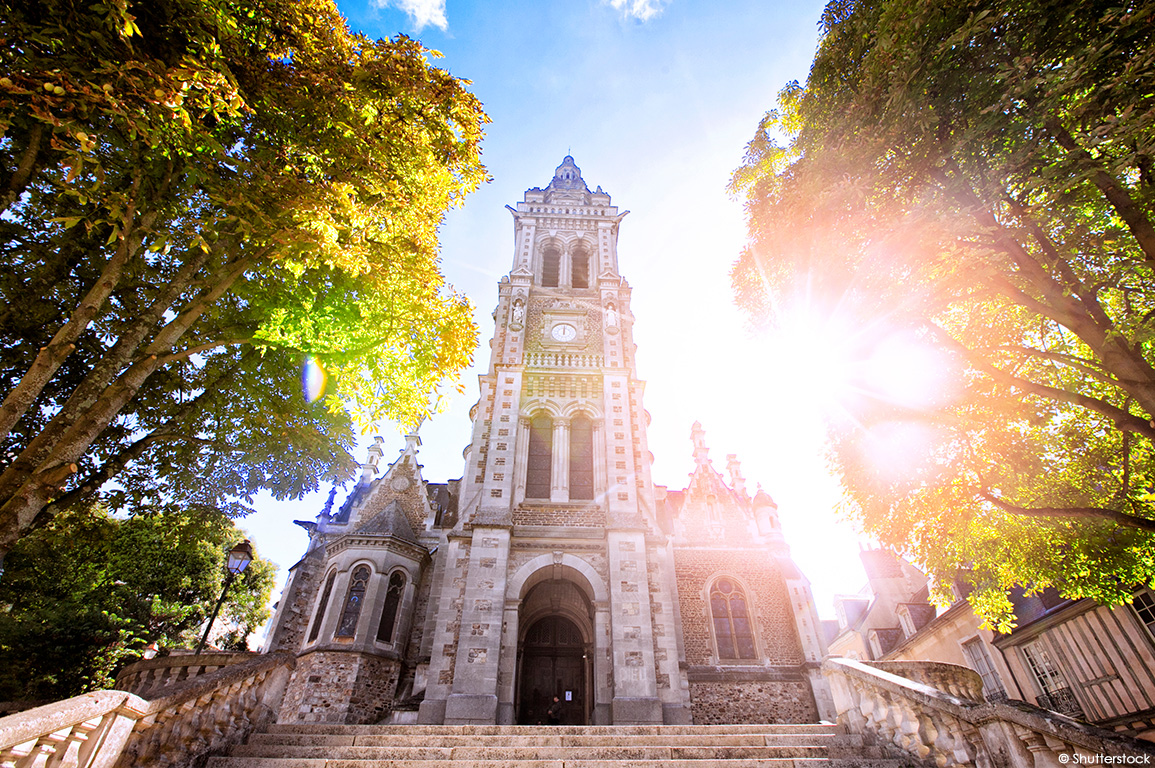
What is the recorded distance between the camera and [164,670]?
10477 mm

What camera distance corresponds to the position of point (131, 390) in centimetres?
692

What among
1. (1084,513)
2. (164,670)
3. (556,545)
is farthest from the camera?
(556,545)

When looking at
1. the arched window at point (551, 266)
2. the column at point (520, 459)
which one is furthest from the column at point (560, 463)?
the arched window at point (551, 266)

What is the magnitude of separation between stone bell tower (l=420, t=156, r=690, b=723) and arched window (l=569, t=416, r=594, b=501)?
4 cm

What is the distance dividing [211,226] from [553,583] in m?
12.9

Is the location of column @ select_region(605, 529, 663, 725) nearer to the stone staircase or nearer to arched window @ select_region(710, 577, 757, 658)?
arched window @ select_region(710, 577, 757, 658)

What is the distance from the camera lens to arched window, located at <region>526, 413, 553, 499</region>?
55.1 ft

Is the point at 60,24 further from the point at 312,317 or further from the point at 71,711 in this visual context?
the point at 71,711

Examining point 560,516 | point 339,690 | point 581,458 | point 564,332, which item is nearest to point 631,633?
point 560,516

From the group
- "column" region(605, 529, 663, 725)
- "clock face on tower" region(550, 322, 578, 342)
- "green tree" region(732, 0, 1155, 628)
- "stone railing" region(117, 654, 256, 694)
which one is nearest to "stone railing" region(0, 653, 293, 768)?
"stone railing" region(117, 654, 256, 694)

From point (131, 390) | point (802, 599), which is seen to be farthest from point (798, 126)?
point (802, 599)

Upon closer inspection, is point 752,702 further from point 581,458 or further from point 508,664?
point 581,458

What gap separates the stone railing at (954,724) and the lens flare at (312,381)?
366 inches

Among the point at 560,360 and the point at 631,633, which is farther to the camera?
the point at 560,360
